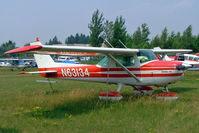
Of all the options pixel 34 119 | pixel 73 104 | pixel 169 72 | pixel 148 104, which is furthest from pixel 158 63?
pixel 34 119

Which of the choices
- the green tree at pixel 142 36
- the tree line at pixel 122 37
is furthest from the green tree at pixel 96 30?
the green tree at pixel 142 36

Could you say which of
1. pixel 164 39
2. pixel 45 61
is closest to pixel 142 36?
pixel 164 39

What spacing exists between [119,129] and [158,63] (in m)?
3.71

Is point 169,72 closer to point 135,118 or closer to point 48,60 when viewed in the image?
point 135,118

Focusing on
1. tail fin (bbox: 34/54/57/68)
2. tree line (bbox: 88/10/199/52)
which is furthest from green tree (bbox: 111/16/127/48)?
tail fin (bbox: 34/54/57/68)

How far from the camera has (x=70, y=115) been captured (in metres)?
5.98

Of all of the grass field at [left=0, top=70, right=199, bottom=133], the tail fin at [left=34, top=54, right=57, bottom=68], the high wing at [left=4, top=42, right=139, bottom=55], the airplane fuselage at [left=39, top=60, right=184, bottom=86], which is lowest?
the grass field at [left=0, top=70, right=199, bottom=133]

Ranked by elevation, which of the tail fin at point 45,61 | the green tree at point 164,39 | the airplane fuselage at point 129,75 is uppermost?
the green tree at point 164,39

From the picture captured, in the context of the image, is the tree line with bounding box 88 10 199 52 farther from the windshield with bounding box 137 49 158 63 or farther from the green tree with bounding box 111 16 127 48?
the windshield with bounding box 137 49 158 63

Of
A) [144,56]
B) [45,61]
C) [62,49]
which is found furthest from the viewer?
[45,61]

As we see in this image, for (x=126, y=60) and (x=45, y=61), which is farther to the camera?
(x=45, y=61)

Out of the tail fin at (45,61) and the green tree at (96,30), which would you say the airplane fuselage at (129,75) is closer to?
the tail fin at (45,61)

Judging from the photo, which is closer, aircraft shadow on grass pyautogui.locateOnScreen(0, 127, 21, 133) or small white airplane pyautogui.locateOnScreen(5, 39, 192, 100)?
aircraft shadow on grass pyautogui.locateOnScreen(0, 127, 21, 133)

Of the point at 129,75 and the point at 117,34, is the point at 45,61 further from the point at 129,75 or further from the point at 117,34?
the point at 117,34
